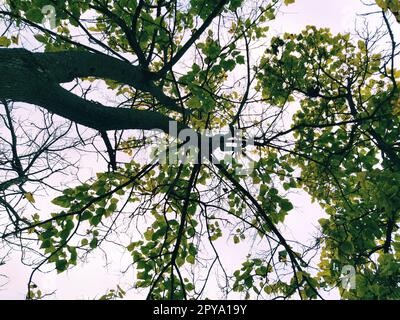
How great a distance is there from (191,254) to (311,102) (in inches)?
129

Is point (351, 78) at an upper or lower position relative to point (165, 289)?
upper

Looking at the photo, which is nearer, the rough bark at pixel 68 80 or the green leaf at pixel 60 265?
the rough bark at pixel 68 80

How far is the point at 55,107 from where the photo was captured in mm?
2225

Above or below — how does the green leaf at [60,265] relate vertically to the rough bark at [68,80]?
below

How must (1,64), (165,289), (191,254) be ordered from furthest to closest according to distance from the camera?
1. (191,254)
2. (165,289)
3. (1,64)

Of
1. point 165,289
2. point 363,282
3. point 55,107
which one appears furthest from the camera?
point 165,289

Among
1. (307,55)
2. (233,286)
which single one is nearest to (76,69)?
(233,286)

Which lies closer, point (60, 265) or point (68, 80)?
point (68, 80)

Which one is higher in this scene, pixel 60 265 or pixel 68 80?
pixel 68 80

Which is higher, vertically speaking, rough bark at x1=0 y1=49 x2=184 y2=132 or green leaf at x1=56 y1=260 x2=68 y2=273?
rough bark at x1=0 y1=49 x2=184 y2=132

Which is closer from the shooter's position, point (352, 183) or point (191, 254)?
point (191, 254)

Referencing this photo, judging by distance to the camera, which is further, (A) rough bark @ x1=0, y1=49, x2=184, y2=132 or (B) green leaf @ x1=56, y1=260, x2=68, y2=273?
(B) green leaf @ x1=56, y1=260, x2=68, y2=273
